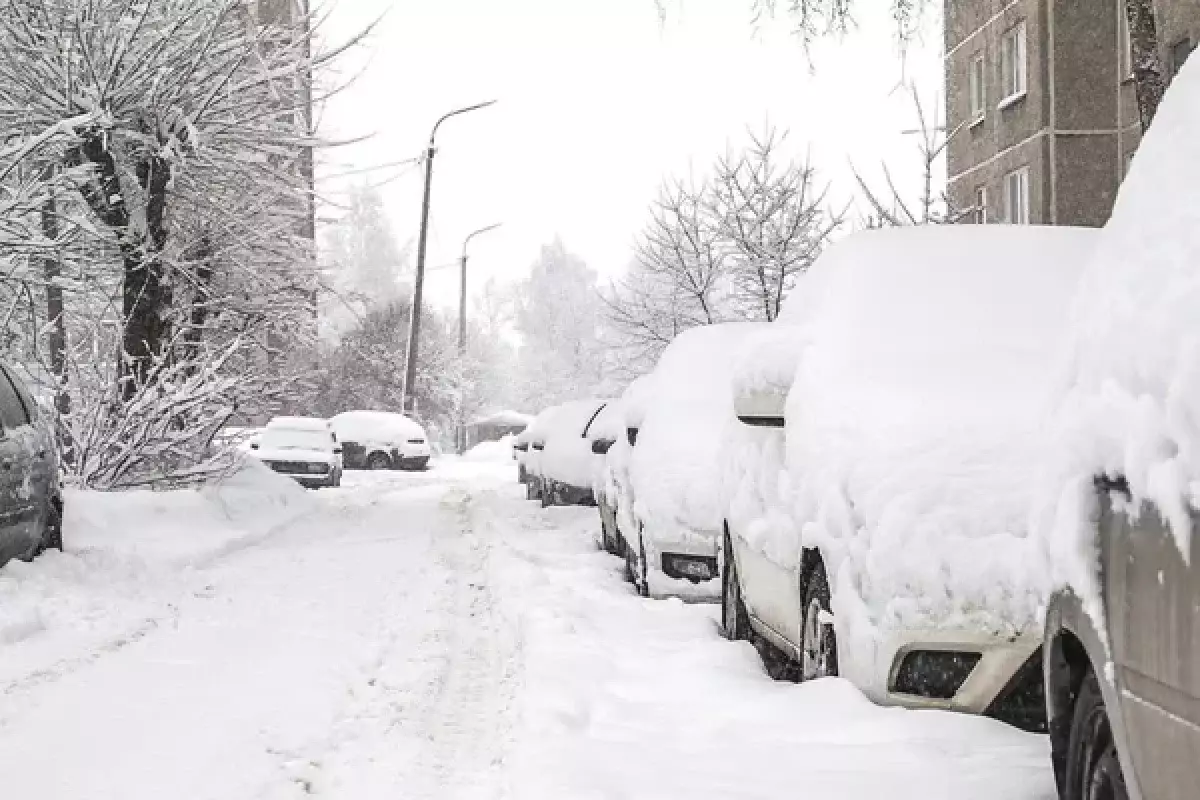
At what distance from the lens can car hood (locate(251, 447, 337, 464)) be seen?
88.8ft

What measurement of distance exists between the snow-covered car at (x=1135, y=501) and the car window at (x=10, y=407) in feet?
28.7

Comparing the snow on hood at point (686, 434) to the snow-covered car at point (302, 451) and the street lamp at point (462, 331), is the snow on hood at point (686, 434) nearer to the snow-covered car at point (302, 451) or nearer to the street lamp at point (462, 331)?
the snow-covered car at point (302, 451)

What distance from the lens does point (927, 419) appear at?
5445mm

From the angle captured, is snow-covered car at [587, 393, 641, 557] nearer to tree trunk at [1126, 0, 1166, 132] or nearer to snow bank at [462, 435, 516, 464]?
tree trunk at [1126, 0, 1166, 132]

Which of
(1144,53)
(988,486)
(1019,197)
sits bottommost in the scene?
(988,486)

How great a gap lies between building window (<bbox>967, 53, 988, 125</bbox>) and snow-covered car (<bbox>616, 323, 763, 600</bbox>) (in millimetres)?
19081

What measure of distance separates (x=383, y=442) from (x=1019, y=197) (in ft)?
58.9

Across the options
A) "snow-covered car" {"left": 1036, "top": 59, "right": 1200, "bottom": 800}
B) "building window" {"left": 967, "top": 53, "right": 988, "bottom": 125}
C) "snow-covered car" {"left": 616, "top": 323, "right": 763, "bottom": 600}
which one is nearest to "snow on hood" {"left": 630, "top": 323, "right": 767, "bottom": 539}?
"snow-covered car" {"left": 616, "top": 323, "right": 763, "bottom": 600}

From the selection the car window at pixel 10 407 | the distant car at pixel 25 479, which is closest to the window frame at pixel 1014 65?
the distant car at pixel 25 479

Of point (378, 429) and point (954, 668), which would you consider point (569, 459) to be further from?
point (378, 429)

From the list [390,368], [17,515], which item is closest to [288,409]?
Answer: [390,368]

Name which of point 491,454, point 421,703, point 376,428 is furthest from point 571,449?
point 491,454

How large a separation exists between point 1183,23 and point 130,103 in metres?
15.0

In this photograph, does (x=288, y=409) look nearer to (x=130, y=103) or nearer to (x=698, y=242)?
(x=698, y=242)
